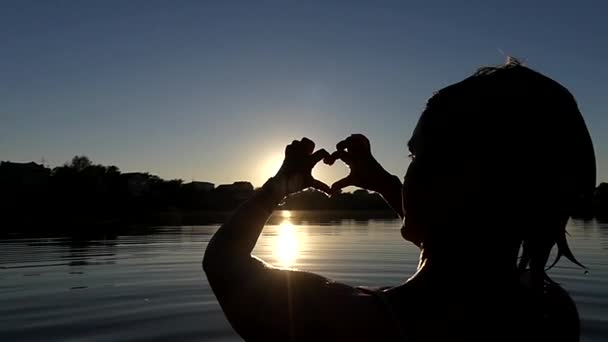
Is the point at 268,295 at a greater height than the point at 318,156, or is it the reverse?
the point at 318,156

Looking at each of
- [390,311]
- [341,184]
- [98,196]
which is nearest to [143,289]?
[341,184]

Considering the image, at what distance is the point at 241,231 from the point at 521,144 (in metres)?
0.87

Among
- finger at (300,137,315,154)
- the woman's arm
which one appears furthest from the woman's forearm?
finger at (300,137,315,154)

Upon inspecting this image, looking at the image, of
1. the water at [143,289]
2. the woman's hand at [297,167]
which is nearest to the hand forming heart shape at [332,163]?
the woman's hand at [297,167]

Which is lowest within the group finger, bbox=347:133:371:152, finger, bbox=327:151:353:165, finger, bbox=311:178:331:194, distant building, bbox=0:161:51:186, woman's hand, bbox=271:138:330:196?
finger, bbox=311:178:331:194

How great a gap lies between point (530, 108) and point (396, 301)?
680 mm

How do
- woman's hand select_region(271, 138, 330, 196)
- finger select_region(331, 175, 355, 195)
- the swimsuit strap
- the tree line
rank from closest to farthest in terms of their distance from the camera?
1. the swimsuit strap
2. woman's hand select_region(271, 138, 330, 196)
3. finger select_region(331, 175, 355, 195)
4. the tree line

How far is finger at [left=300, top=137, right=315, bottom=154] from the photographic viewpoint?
6.95 ft

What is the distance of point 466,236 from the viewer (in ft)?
5.66

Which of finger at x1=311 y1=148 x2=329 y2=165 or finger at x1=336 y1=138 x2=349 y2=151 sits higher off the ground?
finger at x1=336 y1=138 x2=349 y2=151

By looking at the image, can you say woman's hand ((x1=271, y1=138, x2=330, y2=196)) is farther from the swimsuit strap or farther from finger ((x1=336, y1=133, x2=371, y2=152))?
the swimsuit strap

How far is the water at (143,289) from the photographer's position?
671 cm

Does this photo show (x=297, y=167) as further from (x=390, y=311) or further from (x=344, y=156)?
(x=390, y=311)

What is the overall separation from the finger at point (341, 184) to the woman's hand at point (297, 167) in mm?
278
